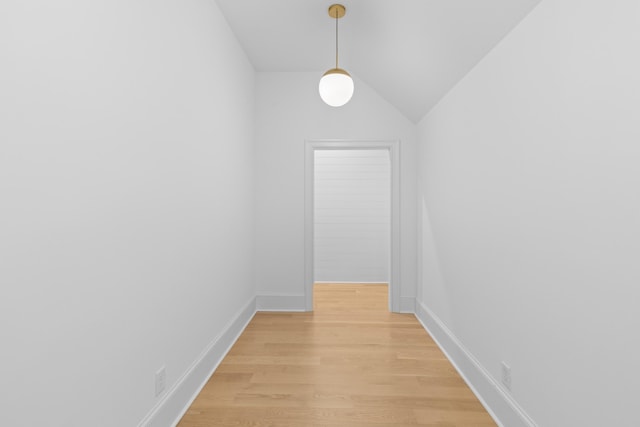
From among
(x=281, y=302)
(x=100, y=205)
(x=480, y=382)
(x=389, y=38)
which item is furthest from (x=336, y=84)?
(x=281, y=302)

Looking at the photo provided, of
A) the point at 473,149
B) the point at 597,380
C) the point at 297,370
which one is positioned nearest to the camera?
the point at 597,380

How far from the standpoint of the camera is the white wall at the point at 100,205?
999 mm

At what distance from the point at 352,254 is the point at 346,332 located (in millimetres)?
2388

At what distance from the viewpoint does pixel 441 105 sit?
124 inches

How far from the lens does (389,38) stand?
283 cm

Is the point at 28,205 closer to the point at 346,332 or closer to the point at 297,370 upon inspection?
the point at 297,370

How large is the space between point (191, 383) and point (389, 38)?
9.29ft

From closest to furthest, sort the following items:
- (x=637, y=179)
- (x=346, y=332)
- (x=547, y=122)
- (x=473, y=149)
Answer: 1. (x=637, y=179)
2. (x=547, y=122)
3. (x=473, y=149)
4. (x=346, y=332)

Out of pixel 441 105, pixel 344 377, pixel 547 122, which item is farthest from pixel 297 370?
pixel 441 105

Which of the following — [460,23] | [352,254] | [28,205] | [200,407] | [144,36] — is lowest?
[200,407]

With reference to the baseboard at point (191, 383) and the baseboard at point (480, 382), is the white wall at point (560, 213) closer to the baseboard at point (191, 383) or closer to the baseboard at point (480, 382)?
the baseboard at point (480, 382)

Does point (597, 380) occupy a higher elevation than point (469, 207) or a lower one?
lower

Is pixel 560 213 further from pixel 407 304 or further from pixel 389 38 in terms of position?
pixel 407 304

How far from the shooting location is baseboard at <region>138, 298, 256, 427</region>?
71.0 inches
